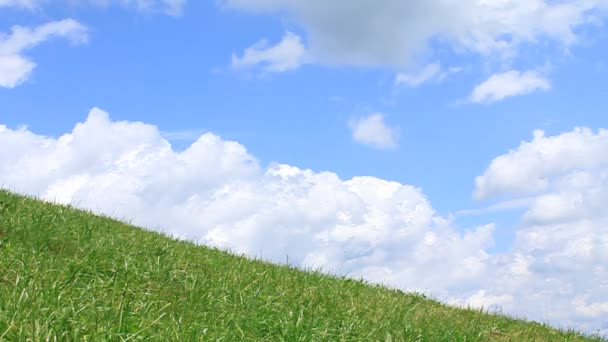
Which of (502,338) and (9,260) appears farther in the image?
(502,338)

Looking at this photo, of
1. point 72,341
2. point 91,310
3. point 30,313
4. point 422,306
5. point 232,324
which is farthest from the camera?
point 422,306

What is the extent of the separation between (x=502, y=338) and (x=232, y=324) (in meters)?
6.07

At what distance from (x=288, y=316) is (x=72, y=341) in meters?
3.90

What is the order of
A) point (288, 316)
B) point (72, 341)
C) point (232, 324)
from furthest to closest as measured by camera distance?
1. point (288, 316)
2. point (232, 324)
3. point (72, 341)

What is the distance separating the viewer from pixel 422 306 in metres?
15.4

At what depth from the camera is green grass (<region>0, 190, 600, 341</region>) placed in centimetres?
852

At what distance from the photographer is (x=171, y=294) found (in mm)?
11227

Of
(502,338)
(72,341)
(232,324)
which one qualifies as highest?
(502,338)

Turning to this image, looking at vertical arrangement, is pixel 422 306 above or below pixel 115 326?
above

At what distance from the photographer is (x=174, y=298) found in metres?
10.9

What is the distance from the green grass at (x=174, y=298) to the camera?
8.52 meters

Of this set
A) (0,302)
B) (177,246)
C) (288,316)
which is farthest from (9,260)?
(177,246)

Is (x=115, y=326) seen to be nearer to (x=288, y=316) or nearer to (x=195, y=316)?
(x=195, y=316)

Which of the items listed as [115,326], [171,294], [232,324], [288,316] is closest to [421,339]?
[288,316]
